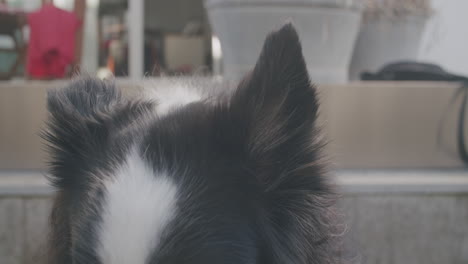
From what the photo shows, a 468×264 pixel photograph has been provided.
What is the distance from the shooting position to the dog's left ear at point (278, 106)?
1.52 m

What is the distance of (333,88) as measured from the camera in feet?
12.4

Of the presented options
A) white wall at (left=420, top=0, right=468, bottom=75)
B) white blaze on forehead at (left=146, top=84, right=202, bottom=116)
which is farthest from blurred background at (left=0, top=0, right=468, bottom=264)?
white wall at (left=420, top=0, right=468, bottom=75)

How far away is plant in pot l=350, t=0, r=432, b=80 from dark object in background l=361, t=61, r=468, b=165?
3.15 ft

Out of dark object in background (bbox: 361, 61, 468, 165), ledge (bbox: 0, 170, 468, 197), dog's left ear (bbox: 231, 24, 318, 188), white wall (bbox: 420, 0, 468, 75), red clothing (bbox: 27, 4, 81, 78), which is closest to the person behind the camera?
dog's left ear (bbox: 231, 24, 318, 188)

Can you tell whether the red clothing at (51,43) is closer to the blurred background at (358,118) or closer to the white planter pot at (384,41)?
the blurred background at (358,118)

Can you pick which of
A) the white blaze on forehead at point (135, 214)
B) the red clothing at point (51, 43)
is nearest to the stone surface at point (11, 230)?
the white blaze on forehead at point (135, 214)

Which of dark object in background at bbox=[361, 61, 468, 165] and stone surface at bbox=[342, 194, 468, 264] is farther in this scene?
dark object in background at bbox=[361, 61, 468, 165]

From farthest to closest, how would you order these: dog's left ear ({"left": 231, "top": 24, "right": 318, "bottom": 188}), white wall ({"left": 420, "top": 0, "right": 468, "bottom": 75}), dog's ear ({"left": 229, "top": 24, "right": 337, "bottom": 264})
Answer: white wall ({"left": 420, "top": 0, "right": 468, "bottom": 75}), dog's ear ({"left": 229, "top": 24, "right": 337, "bottom": 264}), dog's left ear ({"left": 231, "top": 24, "right": 318, "bottom": 188})

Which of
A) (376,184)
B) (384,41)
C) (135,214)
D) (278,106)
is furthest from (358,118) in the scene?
(135,214)

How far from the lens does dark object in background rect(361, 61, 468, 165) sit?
3895mm

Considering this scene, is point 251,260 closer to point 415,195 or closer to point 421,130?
point 415,195

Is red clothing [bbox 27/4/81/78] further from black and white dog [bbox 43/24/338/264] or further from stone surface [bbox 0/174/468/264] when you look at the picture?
black and white dog [bbox 43/24/338/264]

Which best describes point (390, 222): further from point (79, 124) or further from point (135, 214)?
point (135, 214)

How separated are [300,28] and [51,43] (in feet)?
8.97
